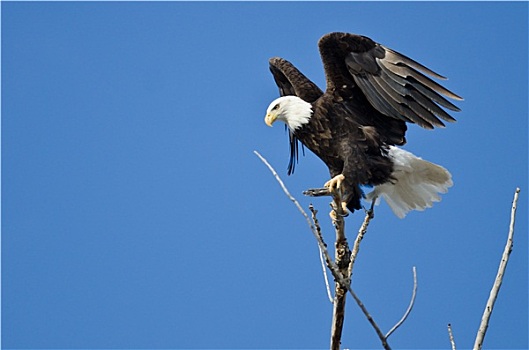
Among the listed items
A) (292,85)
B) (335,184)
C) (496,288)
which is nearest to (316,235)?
(496,288)

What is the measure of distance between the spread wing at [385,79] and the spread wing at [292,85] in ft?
1.99

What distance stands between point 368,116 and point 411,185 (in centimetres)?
66

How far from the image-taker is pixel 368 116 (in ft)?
17.9

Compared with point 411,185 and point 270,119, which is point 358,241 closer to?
point 411,185

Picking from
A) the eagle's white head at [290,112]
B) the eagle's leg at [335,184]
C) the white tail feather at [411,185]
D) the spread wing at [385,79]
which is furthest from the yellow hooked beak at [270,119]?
the white tail feather at [411,185]

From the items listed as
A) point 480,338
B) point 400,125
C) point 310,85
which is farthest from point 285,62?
point 480,338

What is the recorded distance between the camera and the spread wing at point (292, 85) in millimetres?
6070

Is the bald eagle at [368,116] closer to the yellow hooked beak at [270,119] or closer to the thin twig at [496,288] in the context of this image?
the yellow hooked beak at [270,119]

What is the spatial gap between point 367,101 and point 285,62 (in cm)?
126

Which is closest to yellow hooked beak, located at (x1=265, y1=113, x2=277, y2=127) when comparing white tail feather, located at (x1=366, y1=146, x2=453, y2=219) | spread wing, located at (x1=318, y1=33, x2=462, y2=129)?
spread wing, located at (x1=318, y1=33, x2=462, y2=129)

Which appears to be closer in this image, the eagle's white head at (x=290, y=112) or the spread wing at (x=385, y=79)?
the spread wing at (x=385, y=79)

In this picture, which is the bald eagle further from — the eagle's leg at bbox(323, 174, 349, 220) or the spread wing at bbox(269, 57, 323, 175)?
the spread wing at bbox(269, 57, 323, 175)

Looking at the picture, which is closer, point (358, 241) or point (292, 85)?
point (358, 241)

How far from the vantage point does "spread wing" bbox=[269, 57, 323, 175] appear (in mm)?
6070
